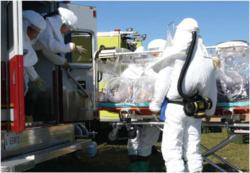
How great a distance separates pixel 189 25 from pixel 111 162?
344 cm

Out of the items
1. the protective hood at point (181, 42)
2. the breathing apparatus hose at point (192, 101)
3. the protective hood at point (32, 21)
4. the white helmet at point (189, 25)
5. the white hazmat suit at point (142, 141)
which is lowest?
the white hazmat suit at point (142, 141)

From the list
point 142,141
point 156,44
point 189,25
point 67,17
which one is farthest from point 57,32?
point 189,25

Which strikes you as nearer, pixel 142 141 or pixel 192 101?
pixel 192 101

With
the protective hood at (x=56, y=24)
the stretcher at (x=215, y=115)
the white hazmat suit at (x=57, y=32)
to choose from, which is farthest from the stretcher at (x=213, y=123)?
the protective hood at (x=56, y=24)

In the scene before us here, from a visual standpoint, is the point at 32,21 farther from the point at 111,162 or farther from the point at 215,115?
the point at 111,162

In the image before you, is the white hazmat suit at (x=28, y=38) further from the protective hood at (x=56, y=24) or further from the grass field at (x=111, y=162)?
the grass field at (x=111, y=162)

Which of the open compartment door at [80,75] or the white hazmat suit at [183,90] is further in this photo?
the open compartment door at [80,75]

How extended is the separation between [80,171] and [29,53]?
2.46 m

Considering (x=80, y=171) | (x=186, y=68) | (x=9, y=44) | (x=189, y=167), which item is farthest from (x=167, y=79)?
(x=80, y=171)

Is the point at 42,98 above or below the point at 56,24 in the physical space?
below

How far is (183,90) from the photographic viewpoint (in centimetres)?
347

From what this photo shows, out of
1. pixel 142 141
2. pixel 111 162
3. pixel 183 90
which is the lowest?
pixel 111 162

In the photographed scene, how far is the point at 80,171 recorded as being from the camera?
554 cm

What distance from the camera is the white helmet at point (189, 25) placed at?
3.54 m
